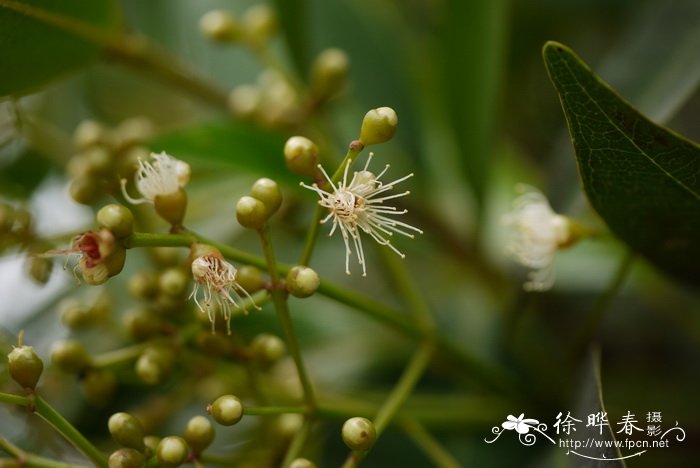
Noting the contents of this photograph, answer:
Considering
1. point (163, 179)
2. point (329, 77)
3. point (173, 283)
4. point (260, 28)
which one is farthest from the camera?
point (260, 28)

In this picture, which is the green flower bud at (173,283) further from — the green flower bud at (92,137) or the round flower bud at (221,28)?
the round flower bud at (221,28)

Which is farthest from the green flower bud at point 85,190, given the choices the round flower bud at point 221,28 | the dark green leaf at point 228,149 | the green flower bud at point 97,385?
the round flower bud at point 221,28

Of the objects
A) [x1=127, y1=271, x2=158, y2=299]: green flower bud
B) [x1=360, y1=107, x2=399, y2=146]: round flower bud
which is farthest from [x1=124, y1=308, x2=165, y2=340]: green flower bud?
[x1=360, y1=107, x2=399, y2=146]: round flower bud

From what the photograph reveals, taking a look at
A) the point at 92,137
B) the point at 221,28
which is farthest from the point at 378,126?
the point at 221,28

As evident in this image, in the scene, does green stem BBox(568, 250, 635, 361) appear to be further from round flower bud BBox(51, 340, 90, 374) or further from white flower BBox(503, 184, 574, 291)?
round flower bud BBox(51, 340, 90, 374)

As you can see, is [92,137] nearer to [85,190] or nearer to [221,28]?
[85,190]

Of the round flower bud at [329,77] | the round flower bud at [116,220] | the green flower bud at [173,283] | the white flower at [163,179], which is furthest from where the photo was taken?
the round flower bud at [329,77]
